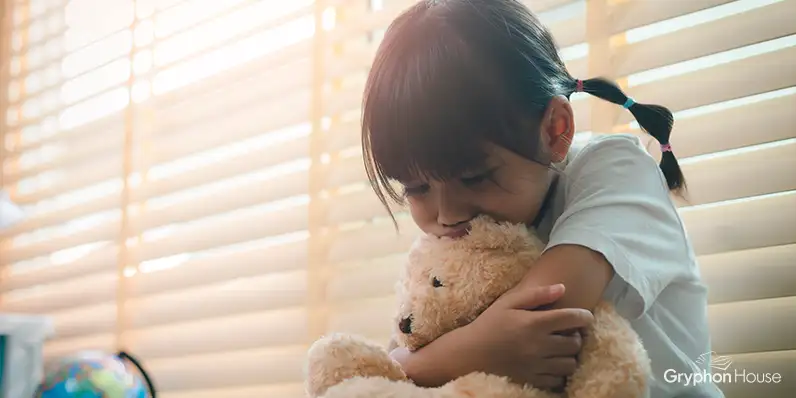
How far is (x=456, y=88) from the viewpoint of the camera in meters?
0.65

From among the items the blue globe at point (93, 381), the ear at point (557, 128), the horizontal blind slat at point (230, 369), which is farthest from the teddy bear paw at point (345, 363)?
the blue globe at point (93, 381)

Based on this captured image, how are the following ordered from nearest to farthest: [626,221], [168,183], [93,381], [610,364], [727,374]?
[610,364] → [626,221] → [727,374] → [93,381] → [168,183]

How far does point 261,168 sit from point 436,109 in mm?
754

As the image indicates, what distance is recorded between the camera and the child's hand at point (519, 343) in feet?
1.82

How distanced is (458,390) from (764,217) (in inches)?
16.8

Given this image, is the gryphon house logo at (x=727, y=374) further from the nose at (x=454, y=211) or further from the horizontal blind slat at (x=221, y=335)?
the horizontal blind slat at (x=221, y=335)

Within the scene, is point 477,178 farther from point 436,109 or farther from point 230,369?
point 230,369

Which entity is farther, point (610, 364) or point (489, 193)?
point (489, 193)

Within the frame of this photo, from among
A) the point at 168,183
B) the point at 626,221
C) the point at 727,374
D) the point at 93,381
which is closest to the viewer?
the point at 626,221

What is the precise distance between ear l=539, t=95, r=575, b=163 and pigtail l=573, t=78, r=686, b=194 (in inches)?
2.8

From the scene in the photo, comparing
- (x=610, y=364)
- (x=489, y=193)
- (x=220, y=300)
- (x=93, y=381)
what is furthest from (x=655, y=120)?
(x=93, y=381)

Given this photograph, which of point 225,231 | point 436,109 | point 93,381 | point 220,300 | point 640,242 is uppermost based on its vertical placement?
point 436,109

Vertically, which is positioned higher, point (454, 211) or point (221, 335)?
point (454, 211)

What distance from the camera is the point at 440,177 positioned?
65 cm
